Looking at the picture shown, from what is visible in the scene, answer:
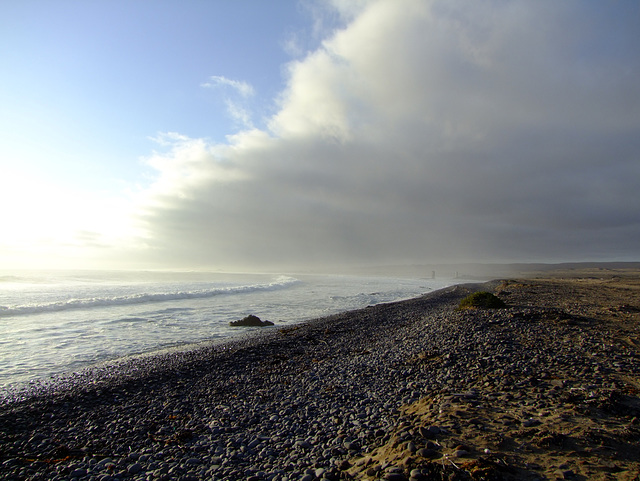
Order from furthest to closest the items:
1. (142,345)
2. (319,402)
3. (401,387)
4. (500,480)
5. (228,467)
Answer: (142,345)
(401,387)
(319,402)
(228,467)
(500,480)

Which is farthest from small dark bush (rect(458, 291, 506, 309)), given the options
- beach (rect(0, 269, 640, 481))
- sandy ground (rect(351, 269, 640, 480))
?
sandy ground (rect(351, 269, 640, 480))

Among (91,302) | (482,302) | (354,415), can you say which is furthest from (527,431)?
(91,302)

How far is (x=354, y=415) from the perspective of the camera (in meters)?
7.09

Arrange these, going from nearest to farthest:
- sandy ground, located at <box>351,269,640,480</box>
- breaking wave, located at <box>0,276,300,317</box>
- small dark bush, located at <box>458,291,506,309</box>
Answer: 1. sandy ground, located at <box>351,269,640,480</box>
2. small dark bush, located at <box>458,291,506,309</box>
3. breaking wave, located at <box>0,276,300,317</box>

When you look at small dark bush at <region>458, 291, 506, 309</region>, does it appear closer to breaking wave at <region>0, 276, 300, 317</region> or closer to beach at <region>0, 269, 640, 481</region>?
beach at <region>0, 269, 640, 481</region>

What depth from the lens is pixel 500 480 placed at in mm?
3984

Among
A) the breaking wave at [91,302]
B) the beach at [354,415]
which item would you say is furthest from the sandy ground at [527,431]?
the breaking wave at [91,302]

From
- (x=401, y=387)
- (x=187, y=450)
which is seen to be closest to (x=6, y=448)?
(x=187, y=450)

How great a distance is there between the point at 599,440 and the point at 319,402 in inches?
214

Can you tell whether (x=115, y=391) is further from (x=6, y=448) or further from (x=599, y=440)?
(x=599, y=440)

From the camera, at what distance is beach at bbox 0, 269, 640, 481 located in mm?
4777

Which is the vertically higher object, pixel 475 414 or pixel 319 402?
pixel 475 414

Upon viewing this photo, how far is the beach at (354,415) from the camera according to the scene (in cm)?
478

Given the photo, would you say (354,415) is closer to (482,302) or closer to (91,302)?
(482,302)
